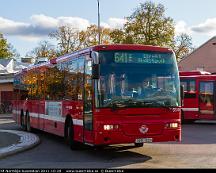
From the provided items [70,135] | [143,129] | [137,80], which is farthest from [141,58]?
[70,135]

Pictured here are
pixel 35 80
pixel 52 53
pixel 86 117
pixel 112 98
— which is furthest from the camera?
pixel 52 53

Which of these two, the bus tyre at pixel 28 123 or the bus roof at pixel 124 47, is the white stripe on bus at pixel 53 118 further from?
the bus roof at pixel 124 47

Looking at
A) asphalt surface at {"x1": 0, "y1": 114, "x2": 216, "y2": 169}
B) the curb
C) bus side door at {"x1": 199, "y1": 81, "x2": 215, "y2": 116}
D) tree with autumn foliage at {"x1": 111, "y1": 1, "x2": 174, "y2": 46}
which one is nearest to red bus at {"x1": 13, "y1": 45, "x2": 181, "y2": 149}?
asphalt surface at {"x1": 0, "y1": 114, "x2": 216, "y2": 169}

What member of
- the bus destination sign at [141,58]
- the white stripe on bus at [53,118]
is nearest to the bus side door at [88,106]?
the white stripe on bus at [53,118]

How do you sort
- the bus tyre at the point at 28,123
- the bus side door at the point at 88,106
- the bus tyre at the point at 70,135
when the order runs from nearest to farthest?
the bus side door at the point at 88,106 < the bus tyre at the point at 70,135 < the bus tyre at the point at 28,123

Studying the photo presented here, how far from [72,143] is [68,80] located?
2.16 meters

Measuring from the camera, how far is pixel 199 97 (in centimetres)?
2897

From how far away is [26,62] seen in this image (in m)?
97.9

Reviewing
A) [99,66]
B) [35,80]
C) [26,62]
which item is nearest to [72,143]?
[99,66]

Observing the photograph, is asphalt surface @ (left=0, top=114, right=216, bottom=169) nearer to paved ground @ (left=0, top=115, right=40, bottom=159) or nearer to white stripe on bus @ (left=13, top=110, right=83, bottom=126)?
paved ground @ (left=0, top=115, right=40, bottom=159)

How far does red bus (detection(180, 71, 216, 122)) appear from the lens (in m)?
28.6

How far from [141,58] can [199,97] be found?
49.9 ft

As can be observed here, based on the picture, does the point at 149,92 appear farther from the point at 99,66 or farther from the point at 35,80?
the point at 35,80

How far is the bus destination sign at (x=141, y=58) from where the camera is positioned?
1426 cm
